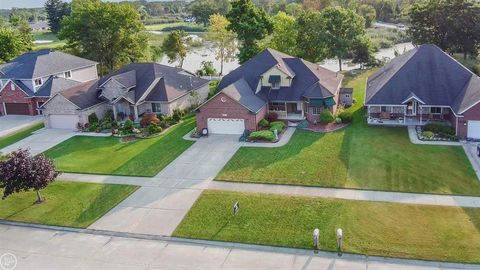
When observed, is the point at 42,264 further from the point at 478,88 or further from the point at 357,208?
the point at 478,88

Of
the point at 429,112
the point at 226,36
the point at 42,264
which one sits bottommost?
the point at 42,264

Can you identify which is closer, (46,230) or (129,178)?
(46,230)

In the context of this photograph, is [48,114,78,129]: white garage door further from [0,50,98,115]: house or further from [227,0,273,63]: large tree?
[227,0,273,63]: large tree

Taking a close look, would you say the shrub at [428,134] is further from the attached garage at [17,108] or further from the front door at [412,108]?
the attached garage at [17,108]

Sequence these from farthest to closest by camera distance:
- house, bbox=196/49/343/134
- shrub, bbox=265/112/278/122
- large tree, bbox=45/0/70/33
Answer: large tree, bbox=45/0/70/33 < shrub, bbox=265/112/278/122 < house, bbox=196/49/343/134

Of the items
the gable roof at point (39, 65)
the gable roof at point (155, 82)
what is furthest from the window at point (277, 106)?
the gable roof at point (39, 65)

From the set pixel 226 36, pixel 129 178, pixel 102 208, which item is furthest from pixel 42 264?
pixel 226 36

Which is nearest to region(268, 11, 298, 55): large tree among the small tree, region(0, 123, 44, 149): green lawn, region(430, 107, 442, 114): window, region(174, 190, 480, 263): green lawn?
region(430, 107, 442, 114): window
